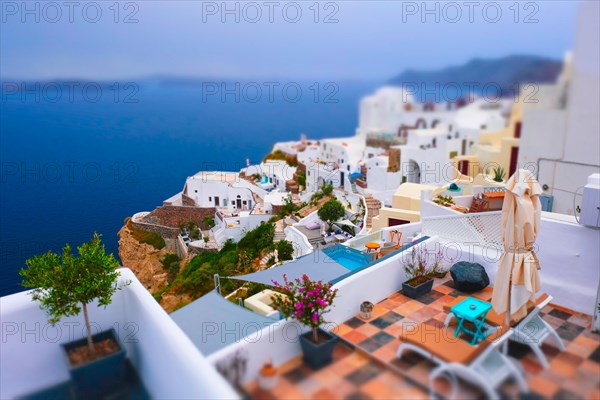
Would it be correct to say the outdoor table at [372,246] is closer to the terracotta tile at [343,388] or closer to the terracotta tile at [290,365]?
the terracotta tile at [290,365]

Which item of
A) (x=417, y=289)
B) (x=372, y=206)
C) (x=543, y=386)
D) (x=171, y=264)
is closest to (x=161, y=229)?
(x=171, y=264)

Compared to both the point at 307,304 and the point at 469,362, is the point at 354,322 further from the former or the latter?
the point at 469,362

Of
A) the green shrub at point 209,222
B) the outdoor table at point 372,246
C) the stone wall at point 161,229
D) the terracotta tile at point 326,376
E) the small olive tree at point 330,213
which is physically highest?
the terracotta tile at point 326,376

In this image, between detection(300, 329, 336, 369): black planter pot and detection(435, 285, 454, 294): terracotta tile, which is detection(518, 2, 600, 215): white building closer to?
detection(435, 285, 454, 294): terracotta tile

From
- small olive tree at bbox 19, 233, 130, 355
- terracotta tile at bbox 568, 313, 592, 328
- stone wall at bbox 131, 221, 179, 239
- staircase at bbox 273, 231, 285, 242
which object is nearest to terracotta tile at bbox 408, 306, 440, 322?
terracotta tile at bbox 568, 313, 592, 328

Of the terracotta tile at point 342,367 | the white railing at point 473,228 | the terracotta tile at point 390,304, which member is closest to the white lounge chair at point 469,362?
the terracotta tile at point 342,367

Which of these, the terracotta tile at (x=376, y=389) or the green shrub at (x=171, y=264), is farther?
the green shrub at (x=171, y=264)
